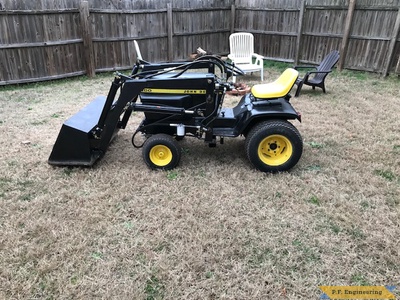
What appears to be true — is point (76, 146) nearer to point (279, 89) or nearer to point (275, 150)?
point (275, 150)

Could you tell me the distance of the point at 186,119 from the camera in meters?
3.29

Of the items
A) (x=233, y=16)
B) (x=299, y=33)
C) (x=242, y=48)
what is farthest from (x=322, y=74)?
(x=233, y=16)

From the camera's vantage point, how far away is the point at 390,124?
14.8 ft

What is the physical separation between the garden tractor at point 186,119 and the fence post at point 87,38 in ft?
14.9

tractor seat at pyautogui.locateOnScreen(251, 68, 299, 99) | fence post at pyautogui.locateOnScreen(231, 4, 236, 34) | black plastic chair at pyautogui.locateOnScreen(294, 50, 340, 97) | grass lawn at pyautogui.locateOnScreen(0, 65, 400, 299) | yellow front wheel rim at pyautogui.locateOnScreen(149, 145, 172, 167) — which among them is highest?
fence post at pyautogui.locateOnScreen(231, 4, 236, 34)

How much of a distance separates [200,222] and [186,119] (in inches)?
47.5

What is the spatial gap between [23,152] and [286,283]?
10.8 feet

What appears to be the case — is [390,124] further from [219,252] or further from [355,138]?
[219,252]

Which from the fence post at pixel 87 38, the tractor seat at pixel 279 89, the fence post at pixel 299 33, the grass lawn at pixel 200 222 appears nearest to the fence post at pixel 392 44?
the fence post at pixel 299 33

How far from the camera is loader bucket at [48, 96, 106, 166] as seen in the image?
10.3 ft

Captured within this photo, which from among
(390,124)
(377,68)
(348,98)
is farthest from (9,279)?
(377,68)

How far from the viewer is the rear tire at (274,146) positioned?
3125mm

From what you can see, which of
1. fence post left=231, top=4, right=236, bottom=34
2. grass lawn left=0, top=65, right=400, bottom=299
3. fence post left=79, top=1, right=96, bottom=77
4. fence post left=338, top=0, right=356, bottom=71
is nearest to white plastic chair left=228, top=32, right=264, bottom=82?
fence post left=338, top=0, right=356, bottom=71

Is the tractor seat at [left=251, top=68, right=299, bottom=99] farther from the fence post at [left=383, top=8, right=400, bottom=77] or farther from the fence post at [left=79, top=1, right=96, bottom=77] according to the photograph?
the fence post at [left=79, top=1, right=96, bottom=77]
